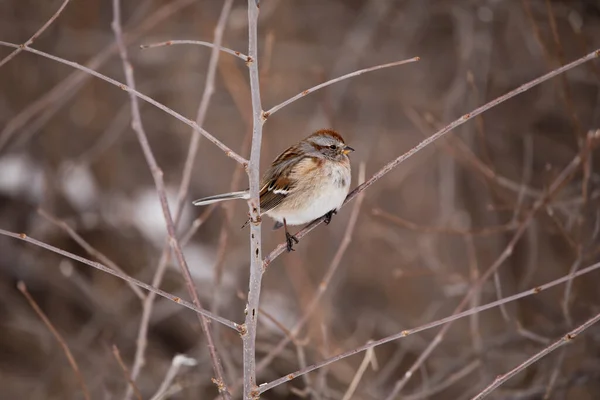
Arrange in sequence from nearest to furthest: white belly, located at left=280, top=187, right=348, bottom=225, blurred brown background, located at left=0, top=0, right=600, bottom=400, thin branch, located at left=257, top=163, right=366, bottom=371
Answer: thin branch, located at left=257, top=163, right=366, bottom=371, white belly, located at left=280, top=187, right=348, bottom=225, blurred brown background, located at left=0, top=0, right=600, bottom=400

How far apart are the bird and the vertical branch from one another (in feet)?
2.72

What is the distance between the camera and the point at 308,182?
238cm

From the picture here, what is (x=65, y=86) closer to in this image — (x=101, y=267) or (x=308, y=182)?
(x=308, y=182)

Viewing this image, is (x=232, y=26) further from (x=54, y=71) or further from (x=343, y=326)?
(x=343, y=326)

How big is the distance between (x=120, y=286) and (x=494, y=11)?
11.1ft

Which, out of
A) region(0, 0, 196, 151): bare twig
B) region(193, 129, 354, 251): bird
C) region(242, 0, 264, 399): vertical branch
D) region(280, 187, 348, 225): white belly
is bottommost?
region(242, 0, 264, 399): vertical branch

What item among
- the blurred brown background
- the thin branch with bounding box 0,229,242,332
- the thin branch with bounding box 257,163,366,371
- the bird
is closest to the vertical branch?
the thin branch with bounding box 0,229,242,332

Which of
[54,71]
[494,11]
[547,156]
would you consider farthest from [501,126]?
[54,71]

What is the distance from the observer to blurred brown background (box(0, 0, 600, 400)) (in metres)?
4.38

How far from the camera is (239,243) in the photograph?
220 inches

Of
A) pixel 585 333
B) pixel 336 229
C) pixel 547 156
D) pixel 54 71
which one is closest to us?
pixel 585 333

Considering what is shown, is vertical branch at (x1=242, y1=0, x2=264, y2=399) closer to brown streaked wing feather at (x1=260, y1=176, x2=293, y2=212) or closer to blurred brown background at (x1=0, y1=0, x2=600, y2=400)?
brown streaked wing feather at (x1=260, y1=176, x2=293, y2=212)

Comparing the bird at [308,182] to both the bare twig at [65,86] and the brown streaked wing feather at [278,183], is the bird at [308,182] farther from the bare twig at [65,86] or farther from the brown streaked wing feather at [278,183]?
the bare twig at [65,86]

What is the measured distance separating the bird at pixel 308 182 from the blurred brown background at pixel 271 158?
1429mm
